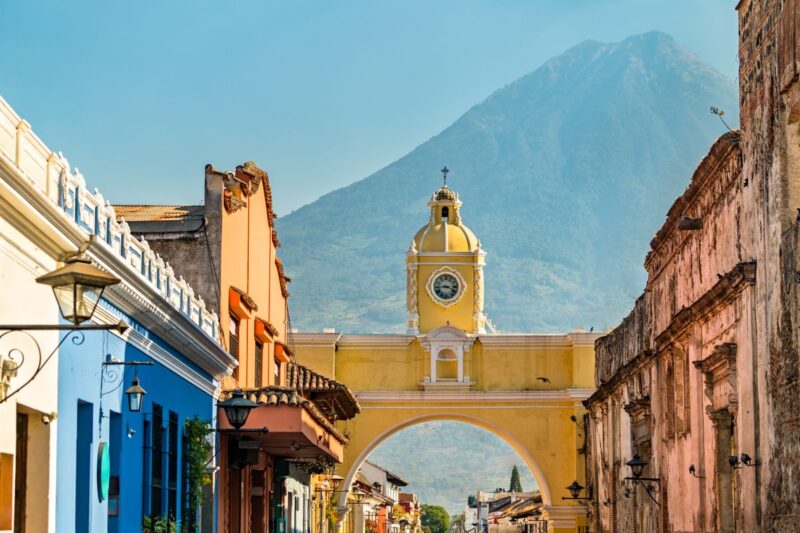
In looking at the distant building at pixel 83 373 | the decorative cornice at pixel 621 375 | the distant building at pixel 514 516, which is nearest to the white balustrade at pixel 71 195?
the distant building at pixel 83 373

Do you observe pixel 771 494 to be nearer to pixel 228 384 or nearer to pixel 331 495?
pixel 228 384

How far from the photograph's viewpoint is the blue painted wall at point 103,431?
13141mm

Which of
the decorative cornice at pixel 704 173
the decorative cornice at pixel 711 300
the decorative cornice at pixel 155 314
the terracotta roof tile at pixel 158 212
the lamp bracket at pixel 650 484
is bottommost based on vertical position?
the lamp bracket at pixel 650 484

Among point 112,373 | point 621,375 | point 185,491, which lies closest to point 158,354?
point 112,373

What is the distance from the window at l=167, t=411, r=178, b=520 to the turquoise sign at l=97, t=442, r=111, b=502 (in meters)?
3.75

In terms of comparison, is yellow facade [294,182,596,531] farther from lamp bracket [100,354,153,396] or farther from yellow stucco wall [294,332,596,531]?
lamp bracket [100,354,153,396]

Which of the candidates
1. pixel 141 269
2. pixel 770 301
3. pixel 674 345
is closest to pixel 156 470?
pixel 141 269

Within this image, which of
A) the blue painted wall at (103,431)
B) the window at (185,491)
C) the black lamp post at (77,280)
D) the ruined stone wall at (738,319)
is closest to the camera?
the black lamp post at (77,280)

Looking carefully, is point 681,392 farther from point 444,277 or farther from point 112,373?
point 444,277

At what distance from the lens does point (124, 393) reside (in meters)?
15.5

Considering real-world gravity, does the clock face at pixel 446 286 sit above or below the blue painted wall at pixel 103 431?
above

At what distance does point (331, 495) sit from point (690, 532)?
25.8 meters

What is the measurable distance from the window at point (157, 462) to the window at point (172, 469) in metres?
0.45

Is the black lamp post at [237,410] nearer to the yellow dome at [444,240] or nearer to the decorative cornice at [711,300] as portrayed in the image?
the decorative cornice at [711,300]
